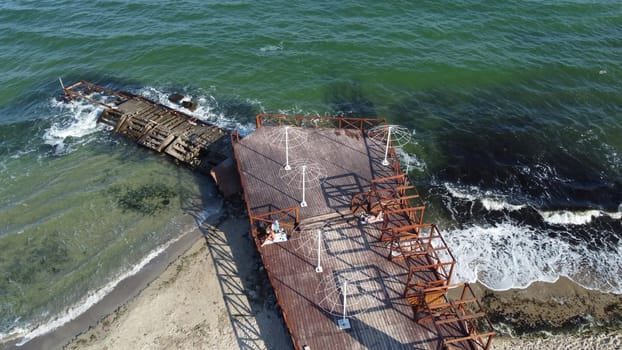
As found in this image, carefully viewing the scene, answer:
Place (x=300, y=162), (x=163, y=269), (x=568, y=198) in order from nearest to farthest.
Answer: (x=163, y=269) → (x=300, y=162) → (x=568, y=198)

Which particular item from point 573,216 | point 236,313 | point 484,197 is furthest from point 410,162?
point 236,313

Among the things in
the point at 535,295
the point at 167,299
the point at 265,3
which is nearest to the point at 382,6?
the point at 265,3

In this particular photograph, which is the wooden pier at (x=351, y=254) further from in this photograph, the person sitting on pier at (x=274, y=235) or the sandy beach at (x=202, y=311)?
the sandy beach at (x=202, y=311)

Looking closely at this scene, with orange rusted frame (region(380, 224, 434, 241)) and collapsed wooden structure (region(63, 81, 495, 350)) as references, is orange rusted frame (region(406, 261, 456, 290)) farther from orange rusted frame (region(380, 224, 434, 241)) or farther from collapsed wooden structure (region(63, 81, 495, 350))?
orange rusted frame (region(380, 224, 434, 241))

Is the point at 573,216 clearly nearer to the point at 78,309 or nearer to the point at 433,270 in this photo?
the point at 433,270

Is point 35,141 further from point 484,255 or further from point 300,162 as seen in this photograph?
point 484,255

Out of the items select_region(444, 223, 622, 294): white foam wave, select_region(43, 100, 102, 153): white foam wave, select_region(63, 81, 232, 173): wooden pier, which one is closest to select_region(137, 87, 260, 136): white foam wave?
select_region(63, 81, 232, 173): wooden pier

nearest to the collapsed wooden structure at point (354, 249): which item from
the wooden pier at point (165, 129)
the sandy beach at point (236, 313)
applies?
the wooden pier at point (165, 129)
